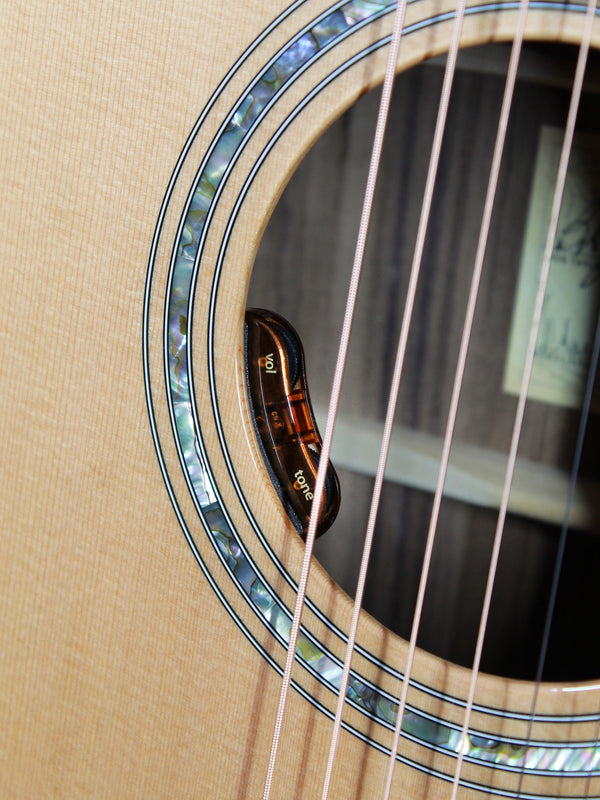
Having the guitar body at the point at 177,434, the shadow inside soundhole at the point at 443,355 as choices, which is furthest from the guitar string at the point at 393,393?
the shadow inside soundhole at the point at 443,355

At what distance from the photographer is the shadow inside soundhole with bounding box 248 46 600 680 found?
88 cm

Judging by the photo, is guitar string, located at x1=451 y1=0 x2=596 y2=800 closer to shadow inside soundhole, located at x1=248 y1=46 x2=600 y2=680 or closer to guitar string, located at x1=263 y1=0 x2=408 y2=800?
guitar string, located at x1=263 y1=0 x2=408 y2=800

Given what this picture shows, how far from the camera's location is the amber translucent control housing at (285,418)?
19.8 inches

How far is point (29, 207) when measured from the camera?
507 millimetres

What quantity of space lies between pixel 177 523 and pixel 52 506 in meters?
0.09

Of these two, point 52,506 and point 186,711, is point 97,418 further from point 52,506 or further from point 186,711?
point 186,711

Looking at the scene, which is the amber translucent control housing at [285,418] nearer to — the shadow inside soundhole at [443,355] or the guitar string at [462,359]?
the guitar string at [462,359]

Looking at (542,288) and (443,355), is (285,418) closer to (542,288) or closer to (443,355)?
(542,288)

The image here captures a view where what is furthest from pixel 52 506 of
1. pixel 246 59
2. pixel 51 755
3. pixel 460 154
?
pixel 460 154

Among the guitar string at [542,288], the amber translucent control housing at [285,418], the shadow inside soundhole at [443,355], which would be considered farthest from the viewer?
the shadow inside soundhole at [443,355]

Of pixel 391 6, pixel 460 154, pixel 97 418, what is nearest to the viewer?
pixel 391 6

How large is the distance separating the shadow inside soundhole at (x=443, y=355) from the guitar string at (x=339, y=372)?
17.6 inches

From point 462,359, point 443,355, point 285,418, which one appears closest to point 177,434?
point 285,418

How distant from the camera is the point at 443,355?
95 cm
